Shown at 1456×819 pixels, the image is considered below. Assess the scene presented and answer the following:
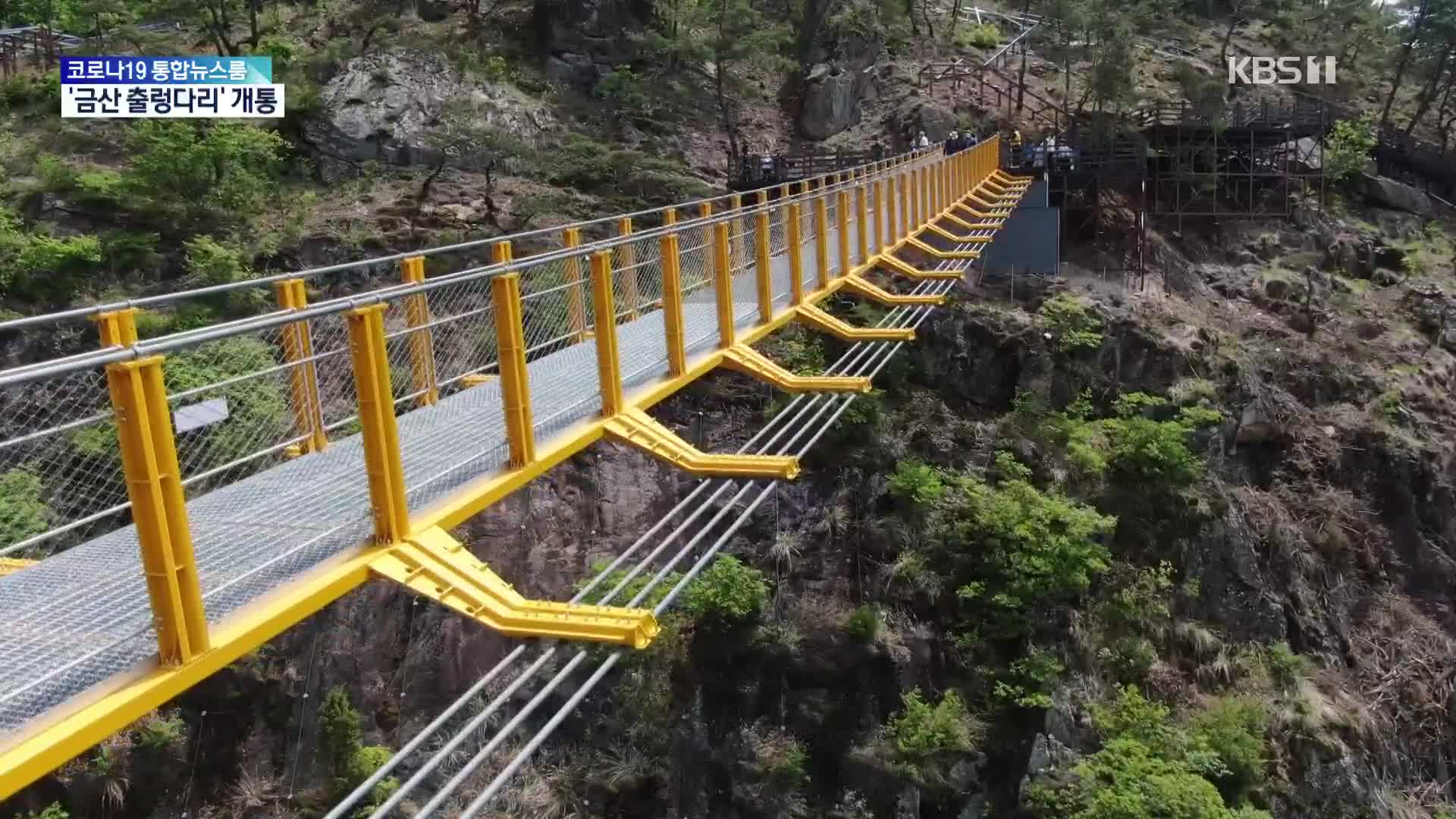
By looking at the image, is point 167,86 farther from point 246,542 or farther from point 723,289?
point 246,542

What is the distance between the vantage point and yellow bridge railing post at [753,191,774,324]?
671 cm

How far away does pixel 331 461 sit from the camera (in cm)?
412

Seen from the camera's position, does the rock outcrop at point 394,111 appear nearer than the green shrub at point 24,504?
No

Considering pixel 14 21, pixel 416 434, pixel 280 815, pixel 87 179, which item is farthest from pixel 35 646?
pixel 14 21

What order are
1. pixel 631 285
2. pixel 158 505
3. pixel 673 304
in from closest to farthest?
pixel 158 505, pixel 673 304, pixel 631 285

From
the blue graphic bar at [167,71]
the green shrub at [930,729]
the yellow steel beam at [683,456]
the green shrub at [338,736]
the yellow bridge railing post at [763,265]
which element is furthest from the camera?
the blue graphic bar at [167,71]

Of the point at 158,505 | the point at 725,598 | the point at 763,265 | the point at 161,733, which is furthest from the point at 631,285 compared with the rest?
the point at 161,733

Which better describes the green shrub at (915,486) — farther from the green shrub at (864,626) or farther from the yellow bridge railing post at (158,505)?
the yellow bridge railing post at (158,505)

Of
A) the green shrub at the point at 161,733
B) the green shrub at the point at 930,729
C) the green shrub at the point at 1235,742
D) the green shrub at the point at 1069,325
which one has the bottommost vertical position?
the green shrub at the point at 1235,742

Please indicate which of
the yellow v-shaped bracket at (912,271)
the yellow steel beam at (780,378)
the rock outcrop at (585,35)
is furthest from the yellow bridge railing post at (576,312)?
the rock outcrop at (585,35)

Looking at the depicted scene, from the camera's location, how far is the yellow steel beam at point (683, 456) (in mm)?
4559

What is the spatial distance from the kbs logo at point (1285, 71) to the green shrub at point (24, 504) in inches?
1190

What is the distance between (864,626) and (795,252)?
254 inches

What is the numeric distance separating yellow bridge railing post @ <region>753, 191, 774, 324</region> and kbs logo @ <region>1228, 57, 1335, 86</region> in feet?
86.2
